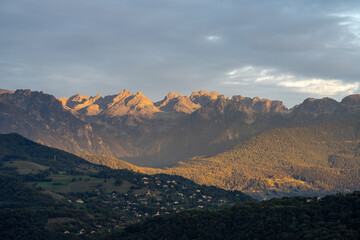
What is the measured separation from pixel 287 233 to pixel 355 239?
28.3 meters

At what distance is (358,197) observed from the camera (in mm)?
197625

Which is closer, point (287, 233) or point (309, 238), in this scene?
point (309, 238)

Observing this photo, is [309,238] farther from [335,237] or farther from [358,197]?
[358,197]

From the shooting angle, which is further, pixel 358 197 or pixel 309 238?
pixel 358 197

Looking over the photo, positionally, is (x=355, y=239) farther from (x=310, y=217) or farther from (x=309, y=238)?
(x=310, y=217)

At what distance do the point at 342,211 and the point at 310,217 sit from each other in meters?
11.5

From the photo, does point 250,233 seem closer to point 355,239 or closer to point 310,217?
point 310,217

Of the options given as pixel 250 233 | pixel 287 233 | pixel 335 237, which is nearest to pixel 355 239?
pixel 335 237

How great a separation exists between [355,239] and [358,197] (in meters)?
36.9

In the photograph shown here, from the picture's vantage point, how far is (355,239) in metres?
164

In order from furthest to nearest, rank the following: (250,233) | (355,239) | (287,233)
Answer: (250,233), (287,233), (355,239)

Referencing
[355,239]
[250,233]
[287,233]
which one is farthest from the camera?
[250,233]

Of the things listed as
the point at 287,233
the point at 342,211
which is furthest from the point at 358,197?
the point at 287,233

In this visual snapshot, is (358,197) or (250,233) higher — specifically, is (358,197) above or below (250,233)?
above
